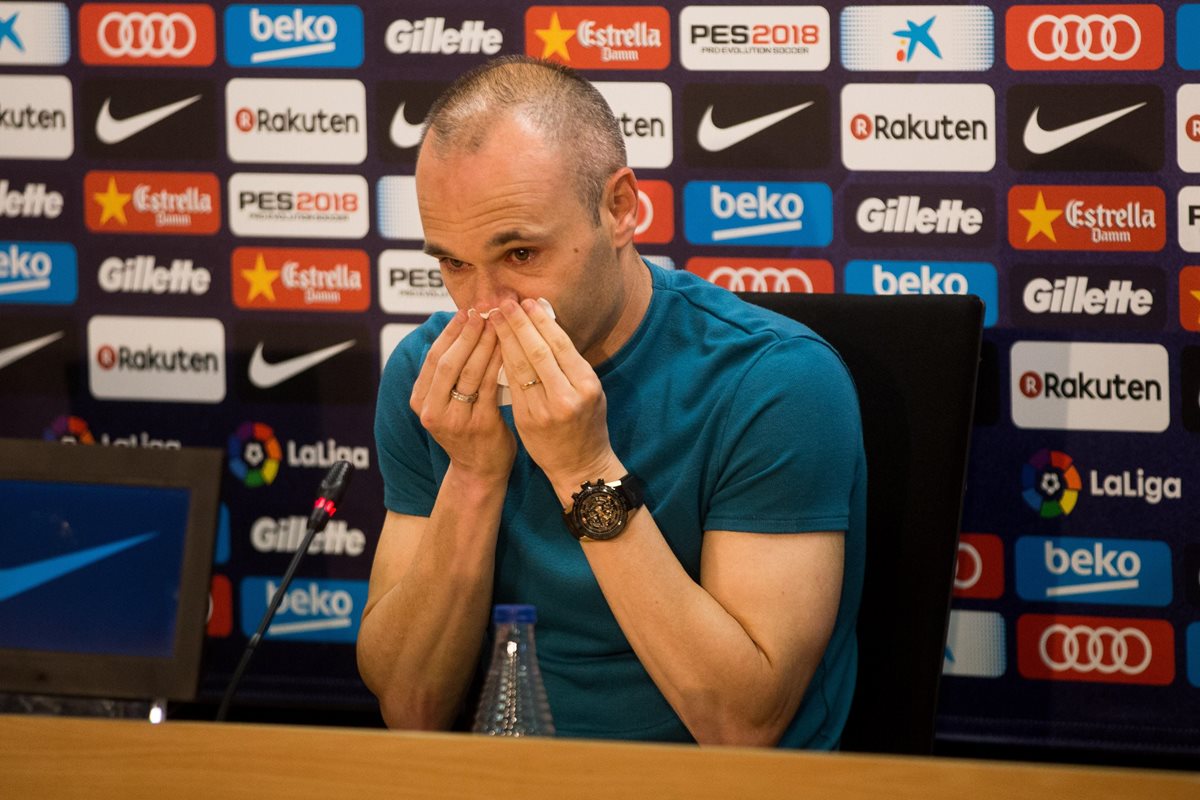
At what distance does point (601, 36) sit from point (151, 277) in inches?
41.6

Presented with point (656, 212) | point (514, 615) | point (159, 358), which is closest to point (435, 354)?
point (514, 615)

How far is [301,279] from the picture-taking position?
→ 112 inches

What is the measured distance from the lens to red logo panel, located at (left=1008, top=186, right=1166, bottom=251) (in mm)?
2484

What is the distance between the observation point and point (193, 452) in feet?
4.94

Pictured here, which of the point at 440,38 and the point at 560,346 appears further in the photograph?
the point at 440,38

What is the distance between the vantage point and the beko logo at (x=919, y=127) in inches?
99.4

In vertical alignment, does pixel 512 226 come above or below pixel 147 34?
below

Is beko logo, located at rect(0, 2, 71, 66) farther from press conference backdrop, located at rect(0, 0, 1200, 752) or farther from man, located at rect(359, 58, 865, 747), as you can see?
man, located at rect(359, 58, 865, 747)

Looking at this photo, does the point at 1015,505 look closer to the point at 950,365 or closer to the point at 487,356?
the point at 950,365

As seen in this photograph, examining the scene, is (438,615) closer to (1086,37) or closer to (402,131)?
(402,131)

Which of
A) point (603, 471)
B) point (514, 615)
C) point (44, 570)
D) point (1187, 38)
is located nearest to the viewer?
point (514, 615)

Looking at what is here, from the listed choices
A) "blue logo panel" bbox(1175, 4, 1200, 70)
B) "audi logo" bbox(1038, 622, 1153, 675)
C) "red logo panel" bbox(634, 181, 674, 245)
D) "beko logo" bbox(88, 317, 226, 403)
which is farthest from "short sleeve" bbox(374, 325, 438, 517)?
"blue logo panel" bbox(1175, 4, 1200, 70)

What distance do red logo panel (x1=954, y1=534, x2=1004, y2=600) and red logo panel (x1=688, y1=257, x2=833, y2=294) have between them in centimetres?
55

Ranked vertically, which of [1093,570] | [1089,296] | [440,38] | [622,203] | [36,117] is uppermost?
[440,38]
